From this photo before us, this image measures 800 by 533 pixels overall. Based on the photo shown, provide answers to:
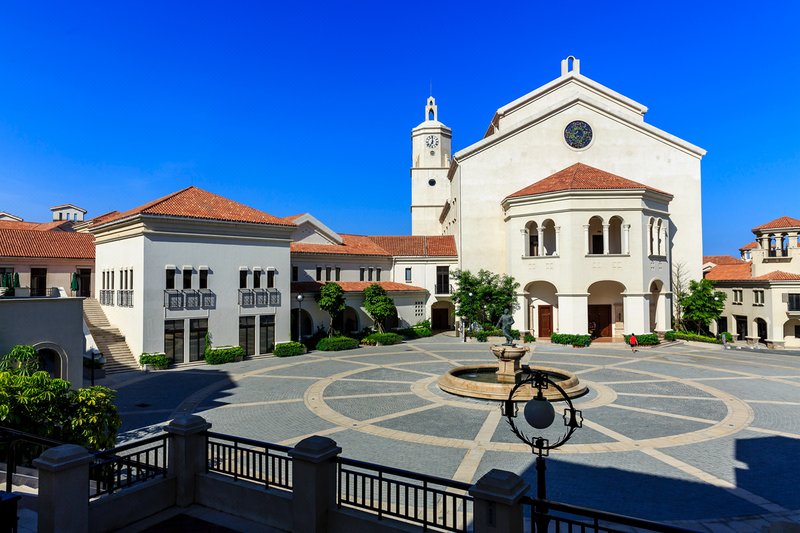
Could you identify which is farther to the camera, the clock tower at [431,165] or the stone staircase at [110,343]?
the clock tower at [431,165]

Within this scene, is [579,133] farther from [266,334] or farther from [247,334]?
[247,334]

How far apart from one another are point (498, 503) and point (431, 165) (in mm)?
63926

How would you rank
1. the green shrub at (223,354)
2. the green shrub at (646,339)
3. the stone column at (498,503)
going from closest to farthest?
the stone column at (498,503) → the green shrub at (223,354) → the green shrub at (646,339)

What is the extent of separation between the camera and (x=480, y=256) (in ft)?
140

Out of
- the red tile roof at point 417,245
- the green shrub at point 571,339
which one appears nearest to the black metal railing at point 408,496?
the green shrub at point 571,339

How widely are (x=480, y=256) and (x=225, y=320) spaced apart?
23111mm

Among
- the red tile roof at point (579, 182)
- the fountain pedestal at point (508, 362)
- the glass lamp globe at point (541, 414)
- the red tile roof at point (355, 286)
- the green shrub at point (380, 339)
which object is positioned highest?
the red tile roof at point (579, 182)

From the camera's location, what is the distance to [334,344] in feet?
112

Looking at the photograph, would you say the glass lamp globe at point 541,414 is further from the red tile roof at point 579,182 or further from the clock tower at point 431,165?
the clock tower at point 431,165

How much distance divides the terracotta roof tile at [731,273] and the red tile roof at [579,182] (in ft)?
66.1

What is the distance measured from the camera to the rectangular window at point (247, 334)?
30953mm

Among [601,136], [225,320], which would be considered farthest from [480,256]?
[225,320]

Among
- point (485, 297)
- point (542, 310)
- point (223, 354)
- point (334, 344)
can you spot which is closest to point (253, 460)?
point (223, 354)

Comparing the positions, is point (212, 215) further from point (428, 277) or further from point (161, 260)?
point (428, 277)
